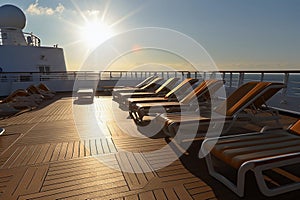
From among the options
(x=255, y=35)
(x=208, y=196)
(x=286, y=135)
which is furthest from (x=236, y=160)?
(x=255, y=35)

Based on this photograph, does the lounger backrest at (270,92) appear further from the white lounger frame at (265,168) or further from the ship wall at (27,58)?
the ship wall at (27,58)

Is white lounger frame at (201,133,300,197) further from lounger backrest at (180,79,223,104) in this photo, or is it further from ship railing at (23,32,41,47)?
ship railing at (23,32,41,47)

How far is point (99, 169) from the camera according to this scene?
232 cm

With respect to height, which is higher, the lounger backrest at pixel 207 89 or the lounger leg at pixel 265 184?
the lounger backrest at pixel 207 89

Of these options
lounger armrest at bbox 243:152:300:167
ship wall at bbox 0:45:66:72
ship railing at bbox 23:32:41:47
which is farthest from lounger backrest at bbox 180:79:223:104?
ship railing at bbox 23:32:41:47

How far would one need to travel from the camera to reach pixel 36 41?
15.3m

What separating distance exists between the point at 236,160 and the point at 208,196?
0.40 meters

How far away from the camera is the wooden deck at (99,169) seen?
72.9 inches

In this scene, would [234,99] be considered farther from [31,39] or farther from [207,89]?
[31,39]

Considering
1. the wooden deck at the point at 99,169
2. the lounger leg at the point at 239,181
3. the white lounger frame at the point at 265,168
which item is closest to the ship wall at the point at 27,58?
the wooden deck at the point at 99,169

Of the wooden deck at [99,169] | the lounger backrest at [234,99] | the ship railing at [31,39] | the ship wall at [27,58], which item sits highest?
the ship railing at [31,39]

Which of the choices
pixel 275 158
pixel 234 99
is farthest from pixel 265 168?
pixel 234 99

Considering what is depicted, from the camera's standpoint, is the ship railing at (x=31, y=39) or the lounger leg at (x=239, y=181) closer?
the lounger leg at (x=239, y=181)

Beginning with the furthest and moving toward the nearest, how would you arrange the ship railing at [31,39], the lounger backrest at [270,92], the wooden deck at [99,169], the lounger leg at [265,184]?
1. the ship railing at [31,39]
2. the lounger backrest at [270,92]
3. the wooden deck at [99,169]
4. the lounger leg at [265,184]
